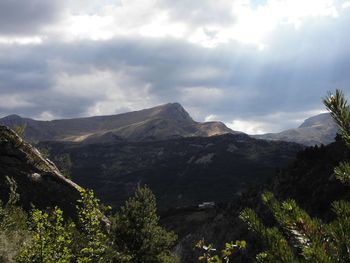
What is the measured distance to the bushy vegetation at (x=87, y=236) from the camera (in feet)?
47.3

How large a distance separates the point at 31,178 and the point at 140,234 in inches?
1020

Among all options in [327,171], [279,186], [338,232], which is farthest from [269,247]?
[279,186]

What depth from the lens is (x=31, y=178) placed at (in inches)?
1967

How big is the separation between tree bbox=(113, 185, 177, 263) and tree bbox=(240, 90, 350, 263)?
24.2 metres

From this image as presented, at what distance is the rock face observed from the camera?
158 feet

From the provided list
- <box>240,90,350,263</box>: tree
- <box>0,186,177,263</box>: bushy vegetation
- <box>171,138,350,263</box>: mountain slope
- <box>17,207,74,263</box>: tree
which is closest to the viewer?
<box>240,90,350,263</box>: tree

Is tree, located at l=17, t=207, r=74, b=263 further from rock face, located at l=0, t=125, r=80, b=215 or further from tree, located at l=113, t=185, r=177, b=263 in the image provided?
rock face, located at l=0, t=125, r=80, b=215

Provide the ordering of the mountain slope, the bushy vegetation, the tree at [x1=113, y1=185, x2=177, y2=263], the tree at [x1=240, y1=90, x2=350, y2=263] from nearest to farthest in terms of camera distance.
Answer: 1. the tree at [x1=240, y1=90, x2=350, y2=263]
2. the bushy vegetation
3. the tree at [x1=113, y1=185, x2=177, y2=263]
4. the mountain slope

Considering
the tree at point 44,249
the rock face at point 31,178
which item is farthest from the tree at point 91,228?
the rock face at point 31,178

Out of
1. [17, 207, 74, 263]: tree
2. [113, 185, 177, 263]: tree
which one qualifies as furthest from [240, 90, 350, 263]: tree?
[113, 185, 177, 263]: tree

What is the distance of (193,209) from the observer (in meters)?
88.6

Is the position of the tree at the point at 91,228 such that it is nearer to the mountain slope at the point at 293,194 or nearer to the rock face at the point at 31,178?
the mountain slope at the point at 293,194

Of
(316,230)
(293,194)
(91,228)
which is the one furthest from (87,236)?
(293,194)

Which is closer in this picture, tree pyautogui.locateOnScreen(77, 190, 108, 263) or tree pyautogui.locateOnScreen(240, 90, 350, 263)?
tree pyautogui.locateOnScreen(240, 90, 350, 263)
